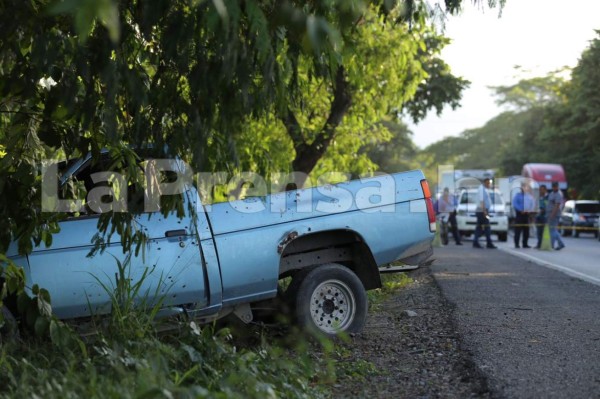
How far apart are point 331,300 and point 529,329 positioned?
1.84 m

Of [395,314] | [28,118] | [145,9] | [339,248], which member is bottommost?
[395,314]

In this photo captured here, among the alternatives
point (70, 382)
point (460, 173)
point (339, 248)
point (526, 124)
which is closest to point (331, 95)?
point (339, 248)

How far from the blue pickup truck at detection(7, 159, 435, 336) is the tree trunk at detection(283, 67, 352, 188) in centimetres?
933

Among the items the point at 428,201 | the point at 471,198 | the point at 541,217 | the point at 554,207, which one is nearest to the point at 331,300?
the point at 428,201

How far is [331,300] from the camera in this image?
25.9 ft

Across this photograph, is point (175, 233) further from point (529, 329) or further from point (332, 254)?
point (529, 329)

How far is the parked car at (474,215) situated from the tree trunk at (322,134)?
1214cm

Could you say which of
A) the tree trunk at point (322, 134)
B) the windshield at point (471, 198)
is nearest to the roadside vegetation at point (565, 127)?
the windshield at point (471, 198)

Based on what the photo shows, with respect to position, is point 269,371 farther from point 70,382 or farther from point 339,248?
point 339,248

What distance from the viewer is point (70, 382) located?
17.0ft

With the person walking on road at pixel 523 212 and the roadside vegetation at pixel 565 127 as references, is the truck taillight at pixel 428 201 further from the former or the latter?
the roadside vegetation at pixel 565 127

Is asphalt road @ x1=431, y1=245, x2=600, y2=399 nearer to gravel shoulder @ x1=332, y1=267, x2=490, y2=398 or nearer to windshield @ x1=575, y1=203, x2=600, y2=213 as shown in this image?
gravel shoulder @ x1=332, y1=267, x2=490, y2=398

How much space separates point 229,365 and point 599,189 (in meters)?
46.4

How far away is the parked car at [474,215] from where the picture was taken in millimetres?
30344
